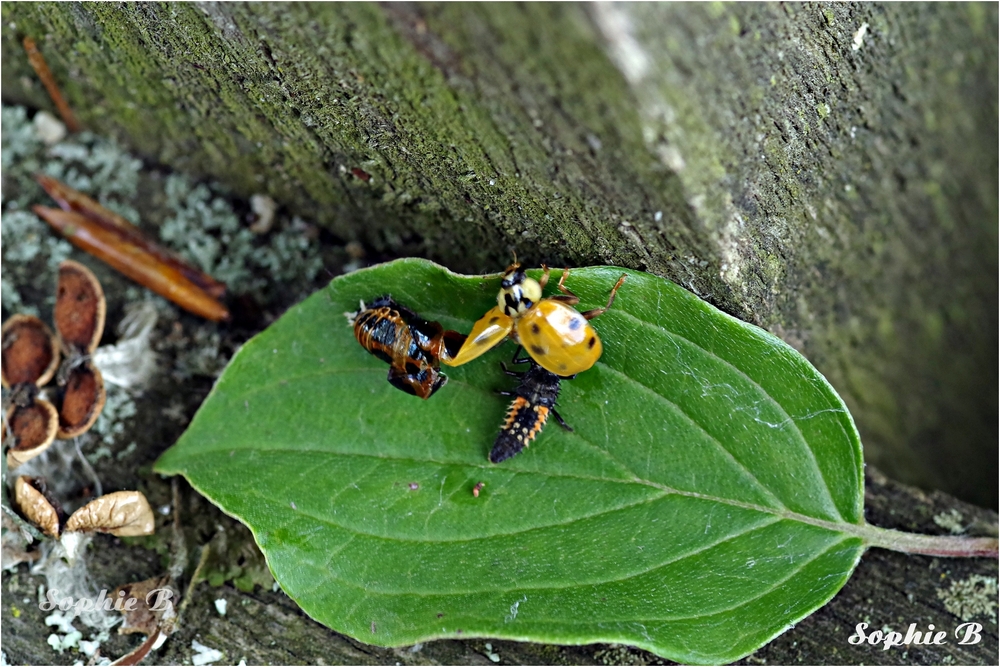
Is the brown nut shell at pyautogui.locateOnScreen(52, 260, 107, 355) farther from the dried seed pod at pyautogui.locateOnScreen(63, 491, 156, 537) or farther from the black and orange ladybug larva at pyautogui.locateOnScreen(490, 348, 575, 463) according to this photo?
the black and orange ladybug larva at pyautogui.locateOnScreen(490, 348, 575, 463)

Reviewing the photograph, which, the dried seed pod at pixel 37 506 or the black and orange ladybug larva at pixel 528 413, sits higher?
the dried seed pod at pixel 37 506

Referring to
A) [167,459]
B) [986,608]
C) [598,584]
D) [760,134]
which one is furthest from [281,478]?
[986,608]

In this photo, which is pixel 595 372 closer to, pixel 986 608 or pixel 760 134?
pixel 760 134

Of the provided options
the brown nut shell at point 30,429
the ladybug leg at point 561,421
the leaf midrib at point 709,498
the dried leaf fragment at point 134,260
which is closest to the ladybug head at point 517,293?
the ladybug leg at point 561,421

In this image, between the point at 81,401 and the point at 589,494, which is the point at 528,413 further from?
the point at 81,401

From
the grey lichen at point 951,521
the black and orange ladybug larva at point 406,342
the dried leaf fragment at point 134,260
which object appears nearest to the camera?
the black and orange ladybug larva at point 406,342

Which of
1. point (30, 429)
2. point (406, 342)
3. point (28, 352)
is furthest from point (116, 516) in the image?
point (406, 342)

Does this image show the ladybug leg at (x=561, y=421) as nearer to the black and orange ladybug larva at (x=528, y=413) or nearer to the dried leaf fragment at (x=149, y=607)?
the black and orange ladybug larva at (x=528, y=413)
